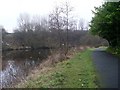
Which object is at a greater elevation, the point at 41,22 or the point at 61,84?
the point at 41,22

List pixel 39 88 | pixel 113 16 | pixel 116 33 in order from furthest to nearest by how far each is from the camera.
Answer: pixel 116 33 → pixel 113 16 → pixel 39 88

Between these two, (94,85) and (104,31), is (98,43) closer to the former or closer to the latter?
(104,31)

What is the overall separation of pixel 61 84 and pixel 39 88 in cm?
93

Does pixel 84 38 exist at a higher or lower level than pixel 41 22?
lower

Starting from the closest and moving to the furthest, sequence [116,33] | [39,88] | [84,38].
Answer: [39,88]
[116,33]
[84,38]

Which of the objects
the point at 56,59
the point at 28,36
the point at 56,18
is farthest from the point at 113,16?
the point at 28,36

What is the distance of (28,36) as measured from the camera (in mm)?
75812

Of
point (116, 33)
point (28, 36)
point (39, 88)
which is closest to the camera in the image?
point (39, 88)

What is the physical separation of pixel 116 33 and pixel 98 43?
55036 millimetres

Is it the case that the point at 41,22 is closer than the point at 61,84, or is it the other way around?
the point at 61,84

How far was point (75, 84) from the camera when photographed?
1025cm

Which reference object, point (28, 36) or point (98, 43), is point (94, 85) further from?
point (98, 43)

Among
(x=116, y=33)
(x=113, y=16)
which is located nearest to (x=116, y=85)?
(x=113, y=16)

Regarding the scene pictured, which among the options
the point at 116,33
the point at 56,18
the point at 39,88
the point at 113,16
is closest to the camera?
the point at 39,88
